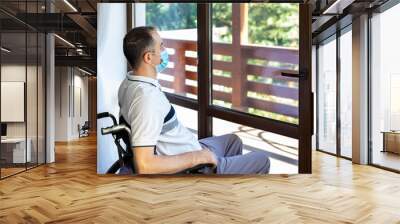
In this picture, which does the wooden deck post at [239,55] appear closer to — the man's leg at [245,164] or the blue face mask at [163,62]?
the man's leg at [245,164]

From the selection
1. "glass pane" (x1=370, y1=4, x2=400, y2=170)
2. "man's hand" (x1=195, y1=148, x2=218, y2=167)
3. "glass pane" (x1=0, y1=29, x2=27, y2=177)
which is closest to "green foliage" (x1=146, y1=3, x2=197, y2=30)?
"man's hand" (x1=195, y1=148, x2=218, y2=167)

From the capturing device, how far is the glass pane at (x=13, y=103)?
6.14 m

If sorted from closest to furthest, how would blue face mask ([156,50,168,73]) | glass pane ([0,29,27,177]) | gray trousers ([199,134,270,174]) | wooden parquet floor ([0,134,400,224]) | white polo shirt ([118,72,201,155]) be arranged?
wooden parquet floor ([0,134,400,224]), white polo shirt ([118,72,201,155]), blue face mask ([156,50,168,73]), gray trousers ([199,134,270,174]), glass pane ([0,29,27,177])

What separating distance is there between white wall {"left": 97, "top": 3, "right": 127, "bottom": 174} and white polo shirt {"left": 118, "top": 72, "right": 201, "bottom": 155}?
0.19 m

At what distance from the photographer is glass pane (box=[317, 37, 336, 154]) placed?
28.7 ft

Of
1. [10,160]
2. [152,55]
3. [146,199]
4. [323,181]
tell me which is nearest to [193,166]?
[146,199]

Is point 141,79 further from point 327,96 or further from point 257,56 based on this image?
point 327,96

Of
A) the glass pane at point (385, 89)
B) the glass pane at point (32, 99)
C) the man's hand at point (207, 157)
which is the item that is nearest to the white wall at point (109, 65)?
the man's hand at point (207, 157)

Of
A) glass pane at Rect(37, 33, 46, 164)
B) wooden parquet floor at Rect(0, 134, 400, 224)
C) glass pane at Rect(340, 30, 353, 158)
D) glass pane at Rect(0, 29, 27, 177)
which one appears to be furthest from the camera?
glass pane at Rect(340, 30, 353, 158)

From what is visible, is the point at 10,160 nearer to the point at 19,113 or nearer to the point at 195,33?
the point at 19,113

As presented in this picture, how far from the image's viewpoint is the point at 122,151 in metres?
4.23

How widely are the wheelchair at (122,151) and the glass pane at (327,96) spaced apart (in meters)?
5.09

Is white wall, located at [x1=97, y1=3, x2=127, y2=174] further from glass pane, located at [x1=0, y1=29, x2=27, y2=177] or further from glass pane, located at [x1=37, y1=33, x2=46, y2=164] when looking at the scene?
glass pane, located at [x1=37, y1=33, x2=46, y2=164]

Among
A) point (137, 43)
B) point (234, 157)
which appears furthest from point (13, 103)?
point (234, 157)
